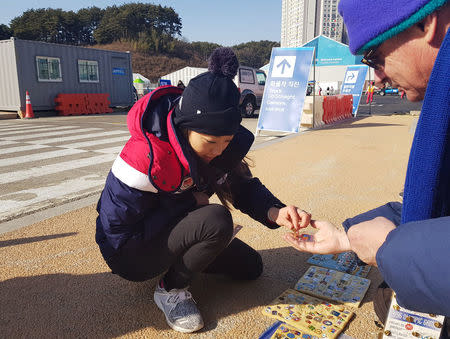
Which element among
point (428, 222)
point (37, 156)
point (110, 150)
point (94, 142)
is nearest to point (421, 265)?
point (428, 222)

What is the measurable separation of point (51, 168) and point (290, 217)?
4.24 metres

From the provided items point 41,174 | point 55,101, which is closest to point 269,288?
point 41,174

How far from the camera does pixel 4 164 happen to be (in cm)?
546

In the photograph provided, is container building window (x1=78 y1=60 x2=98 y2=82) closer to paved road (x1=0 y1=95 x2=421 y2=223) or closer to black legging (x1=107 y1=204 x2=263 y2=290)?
paved road (x1=0 y1=95 x2=421 y2=223)

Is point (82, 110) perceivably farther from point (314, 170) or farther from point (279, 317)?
point (279, 317)

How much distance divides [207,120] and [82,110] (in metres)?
14.2

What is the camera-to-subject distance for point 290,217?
2.01 meters

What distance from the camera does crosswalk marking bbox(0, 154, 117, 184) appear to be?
15.6 ft

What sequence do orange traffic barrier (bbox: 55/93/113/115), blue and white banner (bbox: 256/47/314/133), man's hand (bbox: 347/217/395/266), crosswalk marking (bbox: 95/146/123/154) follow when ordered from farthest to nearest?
orange traffic barrier (bbox: 55/93/113/115), blue and white banner (bbox: 256/47/314/133), crosswalk marking (bbox: 95/146/123/154), man's hand (bbox: 347/217/395/266)

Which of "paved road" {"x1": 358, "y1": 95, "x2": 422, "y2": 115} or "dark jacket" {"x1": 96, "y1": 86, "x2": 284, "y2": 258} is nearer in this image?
"dark jacket" {"x1": 96, "y1": 86, "x2": 284, "y2": 258}

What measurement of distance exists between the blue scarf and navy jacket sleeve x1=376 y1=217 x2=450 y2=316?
149 millimetres

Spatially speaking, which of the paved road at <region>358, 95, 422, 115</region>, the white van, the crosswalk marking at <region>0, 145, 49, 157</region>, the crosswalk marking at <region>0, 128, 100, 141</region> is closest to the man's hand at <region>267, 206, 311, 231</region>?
the crosswalk marking at <region>0, 145, 49, 157</region>

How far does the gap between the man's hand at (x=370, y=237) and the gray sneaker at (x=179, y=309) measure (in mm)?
1002

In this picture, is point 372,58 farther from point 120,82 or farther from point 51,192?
point 120,82
